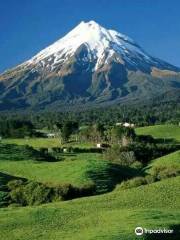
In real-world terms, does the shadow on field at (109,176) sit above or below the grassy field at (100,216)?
above

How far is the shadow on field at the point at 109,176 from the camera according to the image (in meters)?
76.2

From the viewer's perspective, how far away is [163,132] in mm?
184250

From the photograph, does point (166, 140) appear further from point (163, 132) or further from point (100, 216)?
point (100, 216)

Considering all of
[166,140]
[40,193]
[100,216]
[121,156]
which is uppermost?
[166,140]

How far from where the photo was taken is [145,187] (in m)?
58.1

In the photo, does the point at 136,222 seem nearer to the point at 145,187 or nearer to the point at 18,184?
the point at 145,187

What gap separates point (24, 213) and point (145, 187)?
42.8ft

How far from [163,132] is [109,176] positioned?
102416 mm

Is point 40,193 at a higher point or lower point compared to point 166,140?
lower

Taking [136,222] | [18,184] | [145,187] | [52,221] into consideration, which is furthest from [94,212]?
[18,184]

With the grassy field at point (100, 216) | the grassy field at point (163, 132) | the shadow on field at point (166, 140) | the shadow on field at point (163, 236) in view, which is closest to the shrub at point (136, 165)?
the grassy field at point (100, 216)

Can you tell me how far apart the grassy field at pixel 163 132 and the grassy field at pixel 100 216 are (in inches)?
4675

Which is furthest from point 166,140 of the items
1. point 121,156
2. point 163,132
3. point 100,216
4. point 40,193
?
point 100,216

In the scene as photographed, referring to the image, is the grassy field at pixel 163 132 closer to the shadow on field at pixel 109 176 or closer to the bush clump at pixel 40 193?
the shadow on field at pixel 109 176
